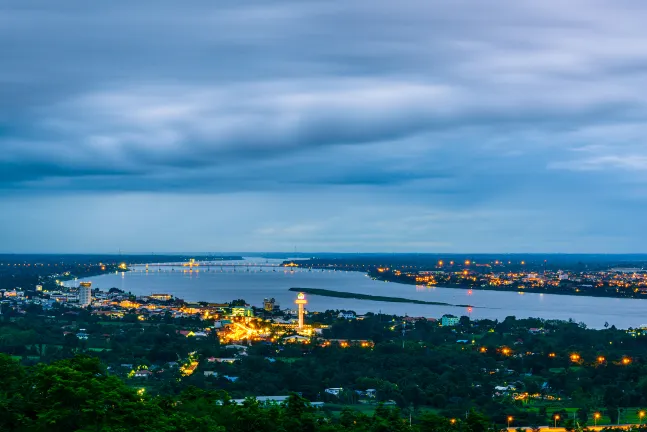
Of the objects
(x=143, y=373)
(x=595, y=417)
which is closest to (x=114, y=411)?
(x=595, y=417)

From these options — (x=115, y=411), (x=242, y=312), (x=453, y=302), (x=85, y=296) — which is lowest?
(x=453, y=302)

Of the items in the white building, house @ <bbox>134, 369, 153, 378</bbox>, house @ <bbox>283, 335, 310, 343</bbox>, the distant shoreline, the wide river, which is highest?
the white building

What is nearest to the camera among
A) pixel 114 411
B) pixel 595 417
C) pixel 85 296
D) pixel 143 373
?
pixel 114 411

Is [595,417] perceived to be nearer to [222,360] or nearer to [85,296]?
[222,360]

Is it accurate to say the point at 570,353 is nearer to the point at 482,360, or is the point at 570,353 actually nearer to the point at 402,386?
the point at 482,360

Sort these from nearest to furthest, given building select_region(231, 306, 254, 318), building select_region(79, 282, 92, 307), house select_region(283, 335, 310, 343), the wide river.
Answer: house select_region(283, 335, 310, 343)
building select_region(231, 306, 254, 318)
the wide river
building select_region(79, 282, 92, 307)

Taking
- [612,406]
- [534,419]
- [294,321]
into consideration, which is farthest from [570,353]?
[294,321]

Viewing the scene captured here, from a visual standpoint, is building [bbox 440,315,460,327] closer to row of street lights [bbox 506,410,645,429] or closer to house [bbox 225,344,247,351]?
house [bbox 225,344,247,351]

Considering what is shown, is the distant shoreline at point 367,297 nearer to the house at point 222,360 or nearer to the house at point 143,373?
the house at point 222,360

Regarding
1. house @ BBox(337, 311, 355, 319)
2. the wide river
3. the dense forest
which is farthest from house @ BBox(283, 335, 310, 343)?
the dense forest

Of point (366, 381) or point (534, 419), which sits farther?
point (366, 381)

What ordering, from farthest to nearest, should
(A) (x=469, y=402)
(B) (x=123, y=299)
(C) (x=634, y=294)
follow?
(C) (x=634, y=294)
(B) (x=123, y=299)
(A) (x=469, y=402)
